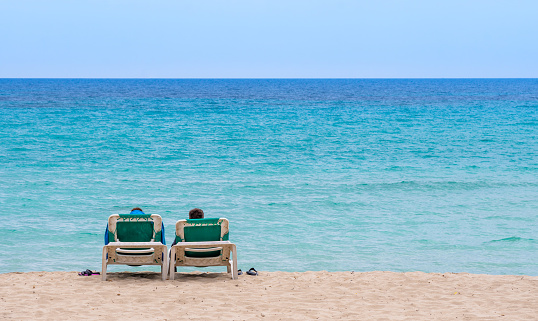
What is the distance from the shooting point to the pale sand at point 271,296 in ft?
22.1

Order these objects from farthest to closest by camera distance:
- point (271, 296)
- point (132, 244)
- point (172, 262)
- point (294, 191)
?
1. point (294, 191)
2. point (172, 262)
3. point (132, 244)
4. point (271, 296)

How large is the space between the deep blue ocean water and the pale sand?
5.19 feet

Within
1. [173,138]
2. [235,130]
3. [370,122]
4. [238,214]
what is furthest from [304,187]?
[370,122]

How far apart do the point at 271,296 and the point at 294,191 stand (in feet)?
31.9

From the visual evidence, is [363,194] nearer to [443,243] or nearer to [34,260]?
[443,243]

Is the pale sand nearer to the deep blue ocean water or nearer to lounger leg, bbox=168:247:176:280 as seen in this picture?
lounger leg, bbox=168:247:176:280

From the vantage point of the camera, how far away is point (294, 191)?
680 inches

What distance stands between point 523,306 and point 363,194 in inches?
385

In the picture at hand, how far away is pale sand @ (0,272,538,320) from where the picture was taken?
6.74 meters

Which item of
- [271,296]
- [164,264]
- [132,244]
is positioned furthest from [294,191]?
[271,296]

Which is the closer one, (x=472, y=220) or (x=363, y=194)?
(x=472, y=220)

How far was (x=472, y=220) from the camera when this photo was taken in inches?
544

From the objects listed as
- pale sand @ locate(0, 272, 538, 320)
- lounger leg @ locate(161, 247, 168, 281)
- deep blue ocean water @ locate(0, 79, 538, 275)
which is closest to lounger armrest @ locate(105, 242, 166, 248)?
lounger leg @ locate(161, 247, 168, 281)

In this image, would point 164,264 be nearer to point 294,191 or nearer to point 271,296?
point 271,296
